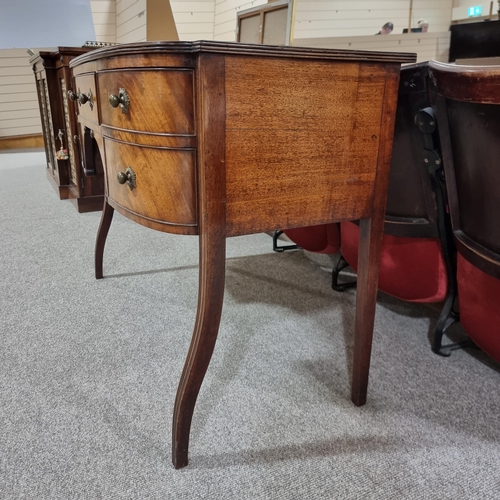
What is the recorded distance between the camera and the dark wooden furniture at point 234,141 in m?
0.74

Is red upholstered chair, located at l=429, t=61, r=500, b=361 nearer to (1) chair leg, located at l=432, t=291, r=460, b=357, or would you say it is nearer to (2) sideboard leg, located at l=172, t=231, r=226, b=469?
(1) chair leg, located at l=432, t=291, r=460, b=357

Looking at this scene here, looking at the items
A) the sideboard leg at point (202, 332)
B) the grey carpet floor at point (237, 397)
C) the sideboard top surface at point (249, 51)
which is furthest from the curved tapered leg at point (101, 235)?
the sideboard leg at point (202, 332)

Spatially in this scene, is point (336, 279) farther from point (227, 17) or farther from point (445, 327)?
point (227, 17)

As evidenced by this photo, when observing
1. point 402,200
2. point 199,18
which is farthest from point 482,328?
point 199,18

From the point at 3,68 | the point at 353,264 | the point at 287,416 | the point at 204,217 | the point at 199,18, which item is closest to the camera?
the point at 204,217

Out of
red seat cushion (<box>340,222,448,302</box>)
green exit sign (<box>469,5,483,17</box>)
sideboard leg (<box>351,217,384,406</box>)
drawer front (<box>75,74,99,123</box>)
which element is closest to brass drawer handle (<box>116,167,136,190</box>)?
drawer front (<box>75,74,99,123</box>)

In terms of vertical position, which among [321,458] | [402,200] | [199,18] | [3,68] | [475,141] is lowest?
[321,458]

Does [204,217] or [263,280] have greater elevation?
[204,217]

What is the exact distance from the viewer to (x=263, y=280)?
1795 millimetres

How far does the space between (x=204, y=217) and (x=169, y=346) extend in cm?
67

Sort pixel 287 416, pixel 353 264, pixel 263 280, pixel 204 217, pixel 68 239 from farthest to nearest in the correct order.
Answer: pixel 68 239 → pixel 263 280 → pixel 353 264 → pixel 287 416 → pixel 204 217

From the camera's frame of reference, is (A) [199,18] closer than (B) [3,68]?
Yes

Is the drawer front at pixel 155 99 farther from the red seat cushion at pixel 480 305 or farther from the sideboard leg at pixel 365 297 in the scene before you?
the red seat cushion at pixel 480 305

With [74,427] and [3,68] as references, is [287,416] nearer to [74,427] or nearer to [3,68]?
[74,427]
